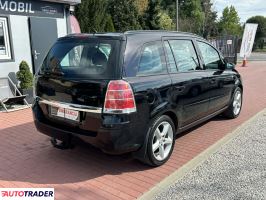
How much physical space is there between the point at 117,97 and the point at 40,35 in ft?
22.1

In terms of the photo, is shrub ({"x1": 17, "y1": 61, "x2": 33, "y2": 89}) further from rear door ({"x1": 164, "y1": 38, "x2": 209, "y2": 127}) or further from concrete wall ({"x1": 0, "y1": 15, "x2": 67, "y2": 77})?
rear door ({"x1": 164, "y1": 38, "x2": 209, "y2": 127})

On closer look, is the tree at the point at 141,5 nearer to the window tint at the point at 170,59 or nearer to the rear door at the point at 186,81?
the rear door at the point at 186,81

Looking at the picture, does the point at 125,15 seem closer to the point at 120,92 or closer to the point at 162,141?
the point at 162,141

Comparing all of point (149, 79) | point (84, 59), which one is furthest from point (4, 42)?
point (149, 79)

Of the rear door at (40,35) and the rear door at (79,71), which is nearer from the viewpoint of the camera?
the rear door at (79,71)

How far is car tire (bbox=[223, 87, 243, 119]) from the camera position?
21.7 ft

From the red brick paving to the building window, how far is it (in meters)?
3.51

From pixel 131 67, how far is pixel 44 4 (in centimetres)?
689

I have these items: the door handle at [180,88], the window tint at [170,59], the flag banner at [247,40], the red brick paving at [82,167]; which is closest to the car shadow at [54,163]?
the red brick paving at [82,167]

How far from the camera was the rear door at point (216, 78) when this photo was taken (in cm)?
552

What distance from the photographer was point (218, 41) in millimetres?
20500

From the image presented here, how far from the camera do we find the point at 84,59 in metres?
4.12

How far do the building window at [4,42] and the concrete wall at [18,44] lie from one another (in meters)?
0.13

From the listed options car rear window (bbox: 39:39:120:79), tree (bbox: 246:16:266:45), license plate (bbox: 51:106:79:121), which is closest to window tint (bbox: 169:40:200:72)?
car rear window (bbox: 39:39:120:79)
